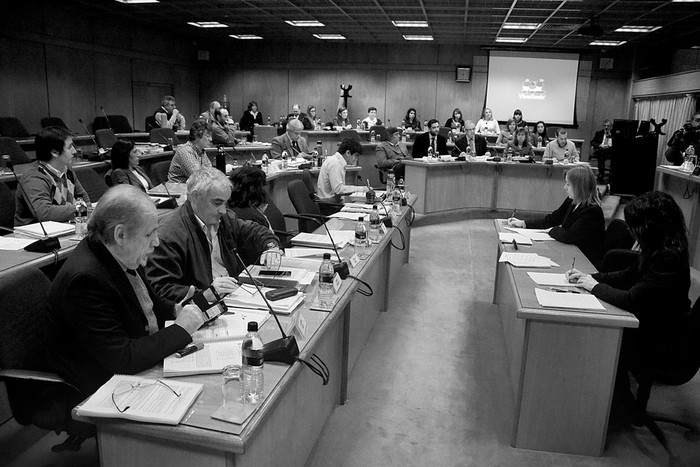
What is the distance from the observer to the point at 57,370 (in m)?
1.79

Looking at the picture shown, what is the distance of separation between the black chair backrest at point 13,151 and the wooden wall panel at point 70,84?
167 inches

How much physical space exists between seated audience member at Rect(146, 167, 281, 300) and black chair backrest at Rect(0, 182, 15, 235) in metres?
1.60

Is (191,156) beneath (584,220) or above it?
above

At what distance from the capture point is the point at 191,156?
530 cm

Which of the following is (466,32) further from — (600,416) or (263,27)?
(600,416)

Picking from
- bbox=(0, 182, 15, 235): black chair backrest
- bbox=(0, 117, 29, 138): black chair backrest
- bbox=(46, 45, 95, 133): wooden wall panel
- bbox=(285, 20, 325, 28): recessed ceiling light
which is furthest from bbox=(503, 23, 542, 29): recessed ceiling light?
bbox=(0, 182, 15, 235): black chair backrest

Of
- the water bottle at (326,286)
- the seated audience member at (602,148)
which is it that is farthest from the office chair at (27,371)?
the seated audience member at (602,148)

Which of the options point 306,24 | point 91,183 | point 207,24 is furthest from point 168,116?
point 91,183

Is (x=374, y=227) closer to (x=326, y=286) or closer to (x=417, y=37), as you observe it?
(x=326, y=286)

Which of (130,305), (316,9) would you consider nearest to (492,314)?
(130,305)

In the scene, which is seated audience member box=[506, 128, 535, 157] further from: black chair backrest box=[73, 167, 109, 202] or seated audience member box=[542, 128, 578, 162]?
black chair backrest box=[73, 167, 109, 202]

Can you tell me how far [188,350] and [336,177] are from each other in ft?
12.6

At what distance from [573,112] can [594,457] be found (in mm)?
12872

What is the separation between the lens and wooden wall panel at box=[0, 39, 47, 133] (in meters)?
9.15
